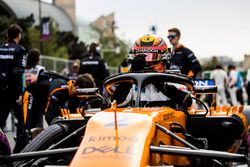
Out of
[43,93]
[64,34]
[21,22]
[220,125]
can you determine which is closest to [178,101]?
[220,125]

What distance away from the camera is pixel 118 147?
4500mm

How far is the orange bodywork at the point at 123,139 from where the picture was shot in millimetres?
4387

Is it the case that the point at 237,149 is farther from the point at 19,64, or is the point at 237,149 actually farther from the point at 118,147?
the point at 19,64

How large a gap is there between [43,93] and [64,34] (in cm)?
4592

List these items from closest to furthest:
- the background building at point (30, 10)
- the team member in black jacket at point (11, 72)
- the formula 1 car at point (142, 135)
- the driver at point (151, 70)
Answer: the formula 1 car at point (142, 135) → the driver at point (151, 70) → the team member in black jacket at point (11, 72) → the background building at point (30, 10)

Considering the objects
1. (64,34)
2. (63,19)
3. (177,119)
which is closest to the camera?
(177,119)

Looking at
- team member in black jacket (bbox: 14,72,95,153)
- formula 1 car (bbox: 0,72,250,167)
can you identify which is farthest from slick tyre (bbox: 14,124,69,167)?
team member in black jacket (bbox: 14,72,95,153)

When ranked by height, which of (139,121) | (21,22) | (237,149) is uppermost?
(21,22)

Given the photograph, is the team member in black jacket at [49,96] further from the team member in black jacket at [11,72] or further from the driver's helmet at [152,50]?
the driver's helmet at [152,50]

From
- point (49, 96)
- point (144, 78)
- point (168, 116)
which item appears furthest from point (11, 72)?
point (168, 116)

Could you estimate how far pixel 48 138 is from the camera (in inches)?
237

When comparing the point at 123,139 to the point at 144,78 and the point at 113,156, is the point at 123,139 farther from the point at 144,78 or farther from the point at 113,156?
the point at 144,78

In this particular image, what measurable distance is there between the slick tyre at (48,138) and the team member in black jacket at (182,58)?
579cm

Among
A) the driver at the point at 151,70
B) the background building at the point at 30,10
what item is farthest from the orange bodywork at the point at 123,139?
the background building at the point at 30,10
